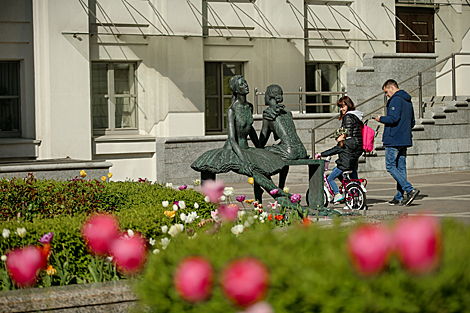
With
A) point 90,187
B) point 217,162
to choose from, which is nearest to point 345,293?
point 217,162

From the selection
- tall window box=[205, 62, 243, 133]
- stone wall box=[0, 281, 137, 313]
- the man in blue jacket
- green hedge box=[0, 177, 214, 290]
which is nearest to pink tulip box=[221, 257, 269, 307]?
stone wall box=[0, 281, 137, 313]

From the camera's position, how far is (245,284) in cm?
198

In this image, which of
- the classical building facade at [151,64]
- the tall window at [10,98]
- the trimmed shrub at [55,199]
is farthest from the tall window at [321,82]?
the trimmed shrub at [55,199]

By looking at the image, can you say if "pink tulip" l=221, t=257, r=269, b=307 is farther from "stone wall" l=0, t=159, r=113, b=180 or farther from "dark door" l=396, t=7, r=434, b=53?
"dark door" l=396, t=7, r=434, b=53

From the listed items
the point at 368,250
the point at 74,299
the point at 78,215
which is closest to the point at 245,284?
the point at 368,250

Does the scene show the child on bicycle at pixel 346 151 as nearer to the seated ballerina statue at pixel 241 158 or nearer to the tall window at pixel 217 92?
the seated ballerina statue at pixel 241 158

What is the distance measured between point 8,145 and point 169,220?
1198 centimetres

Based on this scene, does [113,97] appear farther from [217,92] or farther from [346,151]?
[346,151]

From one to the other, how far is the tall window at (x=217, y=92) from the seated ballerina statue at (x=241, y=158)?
11.0m

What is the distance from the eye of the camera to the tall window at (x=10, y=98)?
54.8 ft

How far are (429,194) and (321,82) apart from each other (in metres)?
8.67

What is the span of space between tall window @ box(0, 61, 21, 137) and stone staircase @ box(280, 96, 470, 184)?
25.3 feet

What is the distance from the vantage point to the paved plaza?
30.8 ft

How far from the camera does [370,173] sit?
51.2ft
